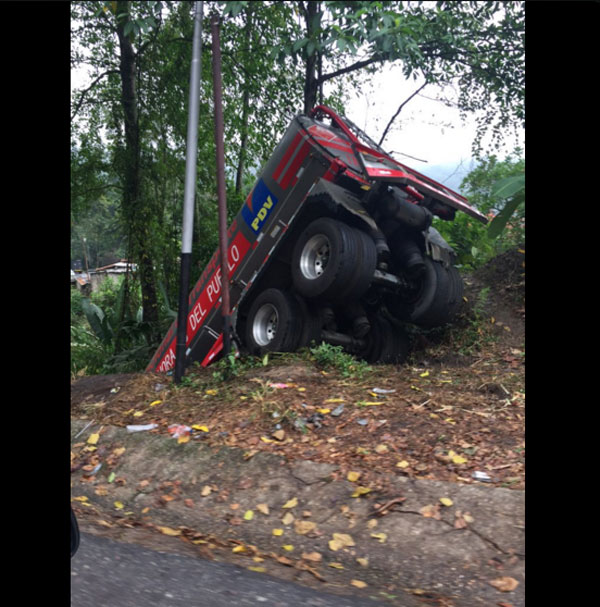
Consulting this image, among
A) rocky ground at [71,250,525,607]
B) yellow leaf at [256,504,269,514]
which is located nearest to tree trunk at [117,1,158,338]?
rocky ground at [71,250,525,607]

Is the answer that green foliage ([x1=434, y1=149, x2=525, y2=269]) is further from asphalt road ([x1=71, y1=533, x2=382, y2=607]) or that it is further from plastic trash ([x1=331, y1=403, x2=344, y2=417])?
asphalt road ([x1=71, y1=533, x2=382, y2=607])

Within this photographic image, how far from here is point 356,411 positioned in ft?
15.9

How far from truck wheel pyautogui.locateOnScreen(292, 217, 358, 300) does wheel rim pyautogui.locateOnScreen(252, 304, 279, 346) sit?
1.92ft

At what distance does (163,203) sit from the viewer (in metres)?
11.5

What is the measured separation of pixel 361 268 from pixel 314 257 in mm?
601

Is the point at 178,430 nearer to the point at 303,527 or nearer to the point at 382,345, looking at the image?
the point at 303,527

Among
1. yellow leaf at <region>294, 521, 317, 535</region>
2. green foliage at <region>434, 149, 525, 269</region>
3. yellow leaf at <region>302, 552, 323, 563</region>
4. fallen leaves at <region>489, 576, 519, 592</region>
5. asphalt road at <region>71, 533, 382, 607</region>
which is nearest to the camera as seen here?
asphalt road at <region>71, 533, 382, 607</region>

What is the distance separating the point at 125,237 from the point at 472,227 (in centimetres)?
612

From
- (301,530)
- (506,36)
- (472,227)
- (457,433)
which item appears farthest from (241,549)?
(506,36)

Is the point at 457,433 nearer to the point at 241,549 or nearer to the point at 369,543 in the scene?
the point at 369,543

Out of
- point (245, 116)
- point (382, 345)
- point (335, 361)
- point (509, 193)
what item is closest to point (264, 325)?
point (335, 361)

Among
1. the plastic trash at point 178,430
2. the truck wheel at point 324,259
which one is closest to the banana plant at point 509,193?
the truck wheel at point 324,259

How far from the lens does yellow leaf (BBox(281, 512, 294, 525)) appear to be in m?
3.55
